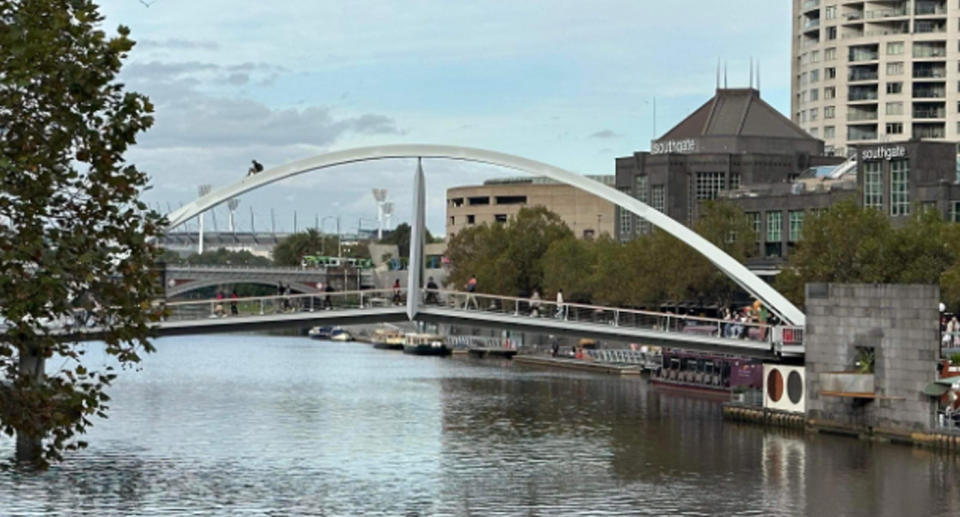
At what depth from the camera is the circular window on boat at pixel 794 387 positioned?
220 ft

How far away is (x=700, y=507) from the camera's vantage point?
163ft

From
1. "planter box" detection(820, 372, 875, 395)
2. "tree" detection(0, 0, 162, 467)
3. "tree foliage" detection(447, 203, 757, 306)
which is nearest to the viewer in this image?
"tree" detection(0, 0, 162, 467)

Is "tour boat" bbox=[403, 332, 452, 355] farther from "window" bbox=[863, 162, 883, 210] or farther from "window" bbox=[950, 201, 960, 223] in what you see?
"window" bbox=[950, 201, 960, 223]

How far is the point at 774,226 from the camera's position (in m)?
126

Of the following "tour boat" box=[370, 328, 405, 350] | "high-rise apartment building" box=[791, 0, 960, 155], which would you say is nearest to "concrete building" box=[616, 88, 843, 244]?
"high-rise apartment building" box=[791, 0, 960, 155]

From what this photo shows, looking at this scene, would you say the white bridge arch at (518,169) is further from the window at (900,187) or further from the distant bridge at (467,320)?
the window at (900,187)

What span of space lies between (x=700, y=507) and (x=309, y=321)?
22973mm

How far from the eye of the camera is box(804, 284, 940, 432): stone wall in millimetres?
61219

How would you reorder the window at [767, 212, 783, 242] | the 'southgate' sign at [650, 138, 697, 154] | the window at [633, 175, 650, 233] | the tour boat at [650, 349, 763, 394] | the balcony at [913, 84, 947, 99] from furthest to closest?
the balcony at [913, 84, 947, 99]
the 'southgate' sign at [650, 138, 697, 154]
the window at [633, 175, 650, 233]
the window at [767, 212, 783, 242]
the tour boat at [650, 349, 763, 394]

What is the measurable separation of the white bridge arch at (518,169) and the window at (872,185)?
47673mm

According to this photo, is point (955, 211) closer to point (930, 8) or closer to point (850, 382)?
point (850, 382)

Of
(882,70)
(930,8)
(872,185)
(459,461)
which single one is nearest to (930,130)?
(882,70)

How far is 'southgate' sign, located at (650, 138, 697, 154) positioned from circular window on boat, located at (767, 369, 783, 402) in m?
78.3

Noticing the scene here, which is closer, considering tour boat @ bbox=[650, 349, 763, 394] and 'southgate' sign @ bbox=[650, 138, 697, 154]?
tour boat @ bbox=[650, 349, 763, 394]
